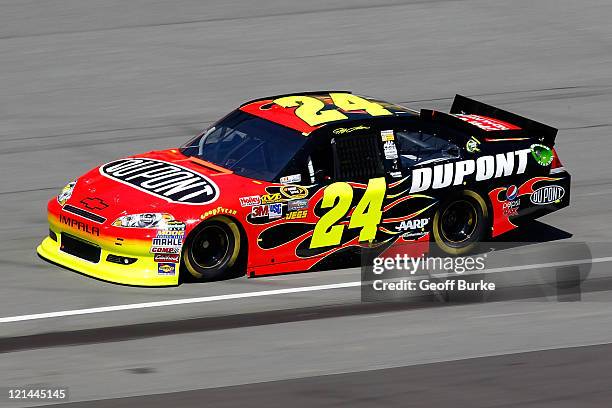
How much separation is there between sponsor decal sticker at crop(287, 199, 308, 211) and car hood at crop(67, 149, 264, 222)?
296 millimetres

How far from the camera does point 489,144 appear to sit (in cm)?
1246

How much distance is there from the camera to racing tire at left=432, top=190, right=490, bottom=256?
12.3m

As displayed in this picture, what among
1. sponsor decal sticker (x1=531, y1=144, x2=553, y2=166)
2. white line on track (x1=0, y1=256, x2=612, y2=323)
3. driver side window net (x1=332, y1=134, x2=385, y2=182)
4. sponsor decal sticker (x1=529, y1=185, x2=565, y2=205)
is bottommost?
white line on track (x1=0, y1=256, x2=612, y2=323)

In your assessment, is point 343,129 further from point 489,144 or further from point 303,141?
point 489,144

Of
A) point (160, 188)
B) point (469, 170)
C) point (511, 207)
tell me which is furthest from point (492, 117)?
point (160, 188)

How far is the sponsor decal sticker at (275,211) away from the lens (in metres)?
11.3

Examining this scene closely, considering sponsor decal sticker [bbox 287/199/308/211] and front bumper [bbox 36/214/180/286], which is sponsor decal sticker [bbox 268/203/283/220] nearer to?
sponsor decal sticker [bbox 287/199/308/211]

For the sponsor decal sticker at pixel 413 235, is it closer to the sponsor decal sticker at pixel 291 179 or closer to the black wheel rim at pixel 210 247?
the sponsor decal sticker at pixel 291 179

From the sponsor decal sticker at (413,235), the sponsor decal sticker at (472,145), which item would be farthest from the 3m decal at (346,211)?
the sponsor decal sticker at (472,145)

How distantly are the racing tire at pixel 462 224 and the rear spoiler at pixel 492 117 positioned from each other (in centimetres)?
67

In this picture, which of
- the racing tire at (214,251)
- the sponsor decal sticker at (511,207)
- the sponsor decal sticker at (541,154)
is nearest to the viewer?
the racing tire at (214,251)

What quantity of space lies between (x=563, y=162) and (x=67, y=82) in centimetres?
708

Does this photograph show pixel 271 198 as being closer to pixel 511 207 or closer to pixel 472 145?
pixel 472 145

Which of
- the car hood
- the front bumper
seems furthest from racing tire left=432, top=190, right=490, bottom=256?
the front bumper
